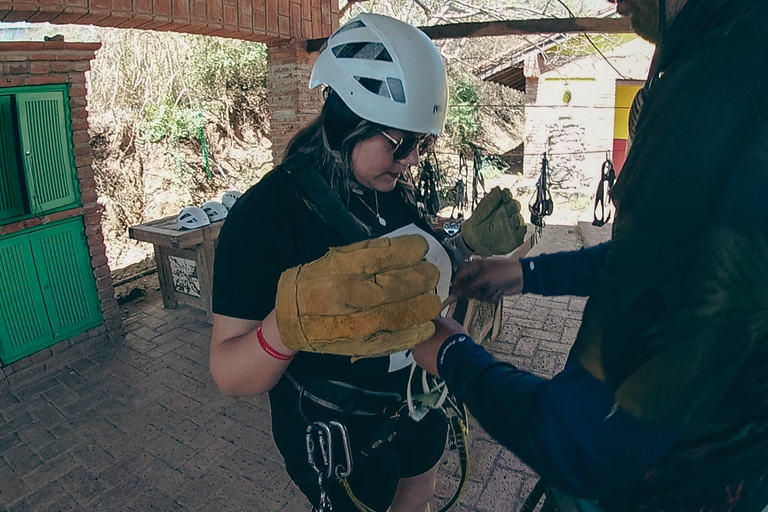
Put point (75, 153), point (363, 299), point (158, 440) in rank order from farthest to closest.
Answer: point (75, 153)
point (158, 440)
point (363, 299)

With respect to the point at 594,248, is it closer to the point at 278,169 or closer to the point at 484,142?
the point at 278,169

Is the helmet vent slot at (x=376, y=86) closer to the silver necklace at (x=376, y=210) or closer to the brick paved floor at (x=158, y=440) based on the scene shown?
the silver necklace at (x=376, y=210)

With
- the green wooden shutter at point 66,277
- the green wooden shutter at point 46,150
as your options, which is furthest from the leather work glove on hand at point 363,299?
the green wooden shutter at point 66,277

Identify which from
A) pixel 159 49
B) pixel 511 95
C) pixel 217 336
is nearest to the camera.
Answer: pixel 217 336

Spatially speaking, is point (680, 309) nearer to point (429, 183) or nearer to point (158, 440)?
point (158, 440)

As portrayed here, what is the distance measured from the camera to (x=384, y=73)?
1616mm

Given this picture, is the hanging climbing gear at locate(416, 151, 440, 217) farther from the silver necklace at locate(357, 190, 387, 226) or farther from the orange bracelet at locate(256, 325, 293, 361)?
the orange bracelet at locate(256, 325, 293, 361)

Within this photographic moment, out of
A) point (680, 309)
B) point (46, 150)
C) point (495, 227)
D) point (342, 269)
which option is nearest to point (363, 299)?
point (342, 269)

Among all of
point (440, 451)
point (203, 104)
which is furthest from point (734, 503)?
point (203, 104)

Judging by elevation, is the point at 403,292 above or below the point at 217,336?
above

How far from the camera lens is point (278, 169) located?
5.48 feet

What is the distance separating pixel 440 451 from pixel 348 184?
128 centimetres

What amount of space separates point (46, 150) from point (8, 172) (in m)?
0.40

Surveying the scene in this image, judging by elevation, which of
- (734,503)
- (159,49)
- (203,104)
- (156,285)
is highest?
(159,49)
